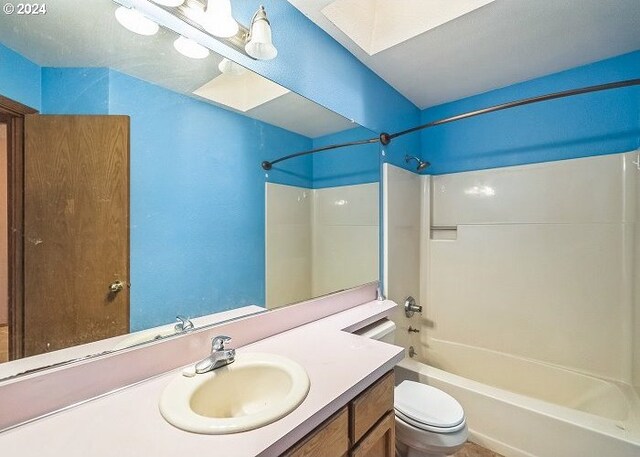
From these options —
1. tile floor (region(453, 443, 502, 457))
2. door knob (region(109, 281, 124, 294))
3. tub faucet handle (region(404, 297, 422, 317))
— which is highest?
door knob (region(109, 281, 124, 294))

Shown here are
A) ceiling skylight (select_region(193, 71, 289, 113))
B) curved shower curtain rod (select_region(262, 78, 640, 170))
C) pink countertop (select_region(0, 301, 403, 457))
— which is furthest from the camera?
curved shower curtain rod (select_region(262, 78, 640, 170))

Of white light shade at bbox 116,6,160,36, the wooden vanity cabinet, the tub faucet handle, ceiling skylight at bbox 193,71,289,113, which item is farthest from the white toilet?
white light shade at bbox 116,6,160,36

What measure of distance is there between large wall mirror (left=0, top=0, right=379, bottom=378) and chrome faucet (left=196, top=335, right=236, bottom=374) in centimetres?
18

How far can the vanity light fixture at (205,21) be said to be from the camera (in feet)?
2.85

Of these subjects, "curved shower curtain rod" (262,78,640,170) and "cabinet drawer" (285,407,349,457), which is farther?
"curved shower curtain rod" (262,78,640,170)

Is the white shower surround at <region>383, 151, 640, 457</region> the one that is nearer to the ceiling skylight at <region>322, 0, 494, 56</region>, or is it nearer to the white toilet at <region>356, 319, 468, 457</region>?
the white toilet at <region>356, 319, 468, 457</region>

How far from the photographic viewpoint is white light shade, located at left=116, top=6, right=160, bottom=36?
2.73 ft

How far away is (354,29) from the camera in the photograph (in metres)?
1.52

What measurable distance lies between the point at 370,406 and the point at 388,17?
1954mm

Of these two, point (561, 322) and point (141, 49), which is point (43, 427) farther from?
point (561, 322)

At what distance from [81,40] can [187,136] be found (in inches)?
14.0

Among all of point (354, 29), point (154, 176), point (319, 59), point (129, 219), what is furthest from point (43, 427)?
point (354, 29)

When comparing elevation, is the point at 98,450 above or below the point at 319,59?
below

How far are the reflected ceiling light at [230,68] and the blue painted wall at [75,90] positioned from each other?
0.40 m
